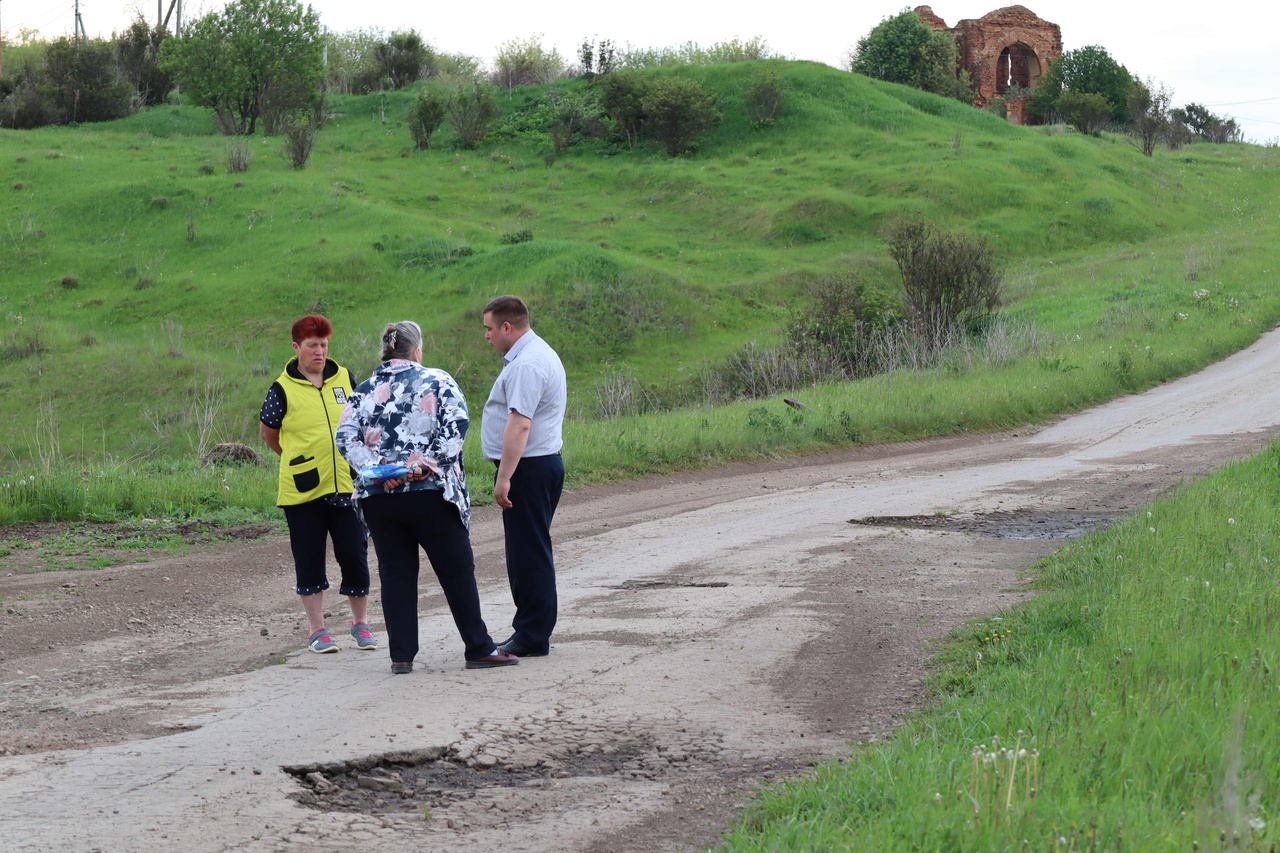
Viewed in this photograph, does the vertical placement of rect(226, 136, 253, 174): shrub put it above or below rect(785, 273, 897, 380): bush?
above

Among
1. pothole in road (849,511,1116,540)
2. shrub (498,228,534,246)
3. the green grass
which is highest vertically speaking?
shrub (498,228,534,246)

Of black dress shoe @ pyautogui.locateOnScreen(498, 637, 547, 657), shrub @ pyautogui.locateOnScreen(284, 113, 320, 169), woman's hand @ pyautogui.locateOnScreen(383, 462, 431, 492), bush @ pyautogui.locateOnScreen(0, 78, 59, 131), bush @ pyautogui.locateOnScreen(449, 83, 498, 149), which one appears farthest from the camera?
bush @ pyautogui.locateOnScreen(0, 78, 59, 131)

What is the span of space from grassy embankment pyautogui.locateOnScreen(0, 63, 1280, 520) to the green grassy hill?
0.13 m

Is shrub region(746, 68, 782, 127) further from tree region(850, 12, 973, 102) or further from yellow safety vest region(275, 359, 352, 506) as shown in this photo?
yellow safety vest region(275, 359, 352, 506)

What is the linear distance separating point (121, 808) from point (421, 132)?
4942 cm

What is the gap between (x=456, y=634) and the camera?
7.20 m

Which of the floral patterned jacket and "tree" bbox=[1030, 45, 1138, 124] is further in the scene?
"tree" bbox=[1030, 45, 1138, 124]

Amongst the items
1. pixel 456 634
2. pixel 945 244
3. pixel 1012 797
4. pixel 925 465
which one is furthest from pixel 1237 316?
pixel 1012 797

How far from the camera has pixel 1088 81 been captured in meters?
66.7

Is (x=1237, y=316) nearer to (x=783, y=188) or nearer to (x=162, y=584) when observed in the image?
(x=783, y=188)

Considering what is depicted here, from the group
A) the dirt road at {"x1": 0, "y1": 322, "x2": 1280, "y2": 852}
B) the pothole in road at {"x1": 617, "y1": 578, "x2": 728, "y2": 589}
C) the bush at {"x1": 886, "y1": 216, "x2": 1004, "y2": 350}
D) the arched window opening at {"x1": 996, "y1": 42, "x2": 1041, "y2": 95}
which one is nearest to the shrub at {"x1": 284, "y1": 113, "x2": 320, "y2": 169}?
the bush at {"x1": 886, "y1": 216, "x2": 1004, "y2": 350}

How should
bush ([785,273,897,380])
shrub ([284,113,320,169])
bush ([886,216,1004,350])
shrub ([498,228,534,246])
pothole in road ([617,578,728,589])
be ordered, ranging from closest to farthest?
pothole in road ([617,578,728,589]), bush ([785,273,897,380]), bush ([886,216,1004,350]), shrub ([498,228,534,246]), shrub ([284,113,320,169])

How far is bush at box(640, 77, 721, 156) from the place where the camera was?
50375 mm

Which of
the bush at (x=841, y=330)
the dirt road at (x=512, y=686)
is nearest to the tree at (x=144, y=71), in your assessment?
the bush at (x=841, y=330)
